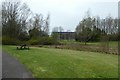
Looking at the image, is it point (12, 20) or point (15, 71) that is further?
point (12, 20)

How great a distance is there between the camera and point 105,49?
29.6 m

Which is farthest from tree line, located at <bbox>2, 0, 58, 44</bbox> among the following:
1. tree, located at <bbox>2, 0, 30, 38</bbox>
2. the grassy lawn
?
the grassy lawn

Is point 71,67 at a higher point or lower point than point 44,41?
lower

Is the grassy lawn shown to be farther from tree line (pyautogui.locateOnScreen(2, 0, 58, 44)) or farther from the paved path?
tree line (pyautogui.locateOnScreen(2, 0, 58, 44))

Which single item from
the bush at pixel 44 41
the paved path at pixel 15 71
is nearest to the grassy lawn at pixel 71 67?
the paved path at pixel 15 71

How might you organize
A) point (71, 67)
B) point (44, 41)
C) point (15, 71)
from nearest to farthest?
point (15, 71) → point (71, 67) → point (44, 41)

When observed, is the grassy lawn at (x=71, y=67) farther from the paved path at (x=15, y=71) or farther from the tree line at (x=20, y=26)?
the tree line at (x=20, y=26)

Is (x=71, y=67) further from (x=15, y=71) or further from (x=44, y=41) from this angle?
(x=44, y=41)

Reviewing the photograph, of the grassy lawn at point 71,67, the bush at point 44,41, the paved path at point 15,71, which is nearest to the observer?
the paved path at point 15,71

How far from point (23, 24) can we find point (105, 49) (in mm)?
37868

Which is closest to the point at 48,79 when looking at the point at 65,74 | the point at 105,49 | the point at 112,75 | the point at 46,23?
the point at 65,74

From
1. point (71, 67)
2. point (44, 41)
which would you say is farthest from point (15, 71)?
point (44, 41)

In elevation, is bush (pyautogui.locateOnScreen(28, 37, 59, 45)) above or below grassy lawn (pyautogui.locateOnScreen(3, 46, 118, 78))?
above

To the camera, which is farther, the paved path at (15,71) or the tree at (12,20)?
the tree at (12,20)
